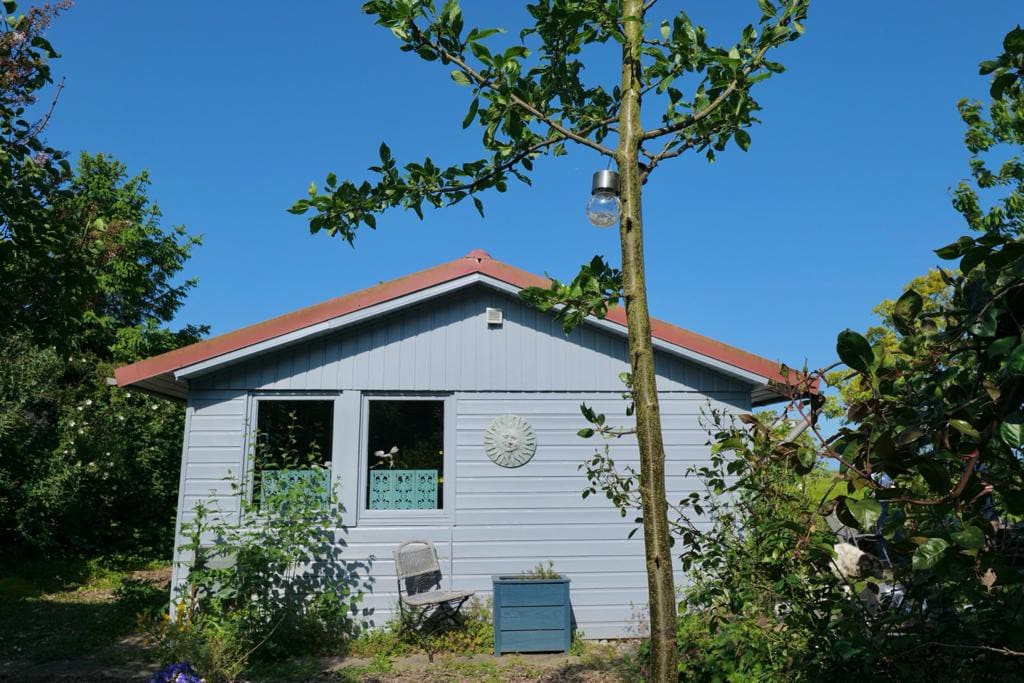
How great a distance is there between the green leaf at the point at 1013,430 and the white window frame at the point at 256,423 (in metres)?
7.46

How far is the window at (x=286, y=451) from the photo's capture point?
796 centimetres

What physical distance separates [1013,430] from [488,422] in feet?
24.2

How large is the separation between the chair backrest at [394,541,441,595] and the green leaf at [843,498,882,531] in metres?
7.01

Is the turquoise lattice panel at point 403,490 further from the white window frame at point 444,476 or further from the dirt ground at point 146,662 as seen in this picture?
the dirt ground at point 146,662

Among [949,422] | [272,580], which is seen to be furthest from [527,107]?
[272,580]

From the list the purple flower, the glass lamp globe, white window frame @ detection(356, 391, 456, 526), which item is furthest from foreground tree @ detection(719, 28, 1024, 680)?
white window frame @ detection(356, 391, 456, 526)

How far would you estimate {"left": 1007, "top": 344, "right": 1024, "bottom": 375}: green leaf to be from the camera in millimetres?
1006

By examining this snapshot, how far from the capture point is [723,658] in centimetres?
449

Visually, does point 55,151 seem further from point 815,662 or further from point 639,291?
point 815,662

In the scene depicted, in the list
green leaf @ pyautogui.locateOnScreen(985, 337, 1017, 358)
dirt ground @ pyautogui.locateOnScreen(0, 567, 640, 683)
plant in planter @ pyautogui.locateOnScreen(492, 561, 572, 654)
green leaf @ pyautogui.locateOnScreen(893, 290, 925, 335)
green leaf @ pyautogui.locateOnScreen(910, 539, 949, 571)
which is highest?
green leaf @ pyautogui.locateOnScreen(893, 290, 925, 335)

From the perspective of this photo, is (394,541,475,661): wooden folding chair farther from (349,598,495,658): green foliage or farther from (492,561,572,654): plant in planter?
(492,561,572,654): plant in planter

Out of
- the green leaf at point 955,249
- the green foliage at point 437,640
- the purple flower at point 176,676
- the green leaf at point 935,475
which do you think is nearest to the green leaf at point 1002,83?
the green leaf at point 955,249

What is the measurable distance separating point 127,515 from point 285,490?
25.8 feet

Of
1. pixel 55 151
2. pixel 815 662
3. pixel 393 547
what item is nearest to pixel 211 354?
pixel 393 547
